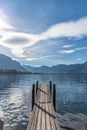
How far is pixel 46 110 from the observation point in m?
18.6

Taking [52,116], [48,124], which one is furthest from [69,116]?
[48,124]

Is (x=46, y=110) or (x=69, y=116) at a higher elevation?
(x=46, y=110)

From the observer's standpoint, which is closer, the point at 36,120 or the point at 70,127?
the point at 36,120

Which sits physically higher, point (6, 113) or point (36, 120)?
point (36, 120)

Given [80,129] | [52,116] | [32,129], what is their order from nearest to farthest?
1. [32,129]
2. [52,116]
3. [80,129]

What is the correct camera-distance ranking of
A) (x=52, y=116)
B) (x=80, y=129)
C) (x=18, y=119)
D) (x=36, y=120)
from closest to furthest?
(x=36, y=120), (x=52, y=116), (x=80, y=129), (x=18, y=119)

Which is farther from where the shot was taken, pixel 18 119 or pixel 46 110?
pixel 18 119

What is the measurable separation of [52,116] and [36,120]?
5.93ft

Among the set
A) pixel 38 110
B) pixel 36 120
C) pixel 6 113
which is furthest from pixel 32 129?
pixel 6 113

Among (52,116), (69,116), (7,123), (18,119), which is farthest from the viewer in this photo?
(69,116)

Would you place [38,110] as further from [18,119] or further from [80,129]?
[18,119]

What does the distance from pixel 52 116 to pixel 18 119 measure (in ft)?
43.1

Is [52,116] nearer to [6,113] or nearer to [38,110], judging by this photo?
[38,110]

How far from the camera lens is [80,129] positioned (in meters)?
23.8
